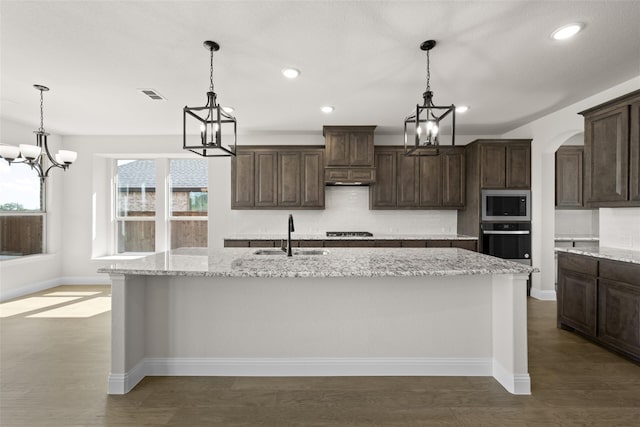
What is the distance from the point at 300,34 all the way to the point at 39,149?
310cm

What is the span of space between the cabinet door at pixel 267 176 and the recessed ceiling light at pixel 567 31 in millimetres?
3592

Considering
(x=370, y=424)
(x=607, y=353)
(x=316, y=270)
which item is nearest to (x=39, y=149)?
(x=316, y=270)

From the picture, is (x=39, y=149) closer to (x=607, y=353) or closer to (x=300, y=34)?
(x=300, y=34)

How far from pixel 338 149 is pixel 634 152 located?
3.23m

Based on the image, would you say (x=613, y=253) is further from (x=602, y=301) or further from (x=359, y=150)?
(x=359, y=150)

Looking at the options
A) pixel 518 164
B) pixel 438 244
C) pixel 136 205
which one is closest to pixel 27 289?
pixel 136 205

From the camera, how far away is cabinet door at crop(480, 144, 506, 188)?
4613mm

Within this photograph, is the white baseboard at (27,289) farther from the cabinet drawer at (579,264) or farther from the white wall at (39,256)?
the cabinet drawer at (579,264)

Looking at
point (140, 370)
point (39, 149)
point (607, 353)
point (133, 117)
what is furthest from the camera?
point (133, 117)

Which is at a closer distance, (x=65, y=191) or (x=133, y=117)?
(x=133, y=117)

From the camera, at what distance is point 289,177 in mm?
4980

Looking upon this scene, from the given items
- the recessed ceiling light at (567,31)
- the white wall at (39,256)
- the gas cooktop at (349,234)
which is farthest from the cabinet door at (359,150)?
the white wall at (39,256)

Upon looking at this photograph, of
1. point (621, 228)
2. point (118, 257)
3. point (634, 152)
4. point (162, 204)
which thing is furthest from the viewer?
point (162, 204)

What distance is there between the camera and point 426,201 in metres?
5.07
